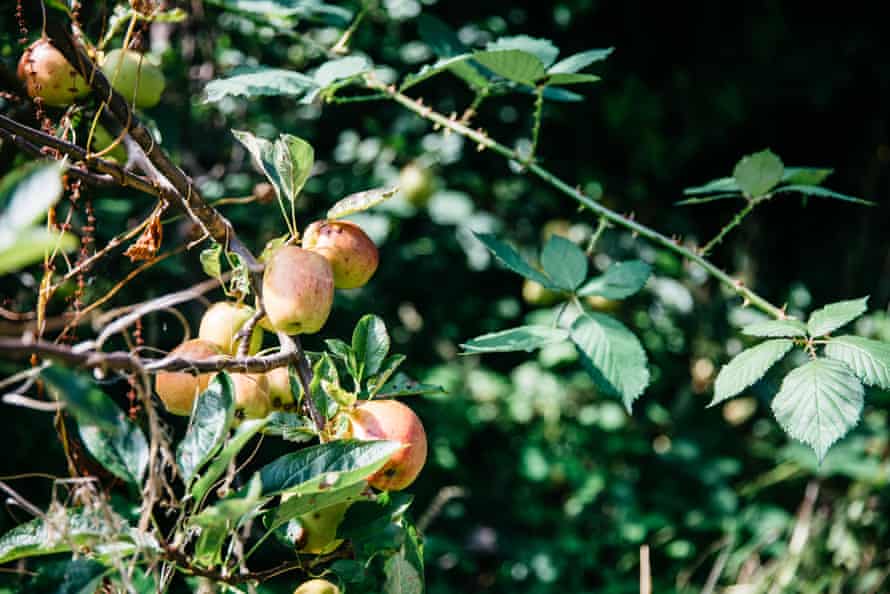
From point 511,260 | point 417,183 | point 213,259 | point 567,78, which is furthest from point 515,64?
point 417,183

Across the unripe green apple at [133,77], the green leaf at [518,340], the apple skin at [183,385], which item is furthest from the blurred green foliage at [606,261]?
the apple skin at [183,385]

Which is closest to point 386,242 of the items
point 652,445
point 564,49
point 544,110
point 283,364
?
point 544,110

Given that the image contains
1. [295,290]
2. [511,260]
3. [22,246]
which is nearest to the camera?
[22,246]

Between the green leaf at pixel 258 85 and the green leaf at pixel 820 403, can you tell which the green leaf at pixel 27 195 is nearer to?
the green leaf at pixel 258 85

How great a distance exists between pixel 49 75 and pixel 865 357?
2.87 feet

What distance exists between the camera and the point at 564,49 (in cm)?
191

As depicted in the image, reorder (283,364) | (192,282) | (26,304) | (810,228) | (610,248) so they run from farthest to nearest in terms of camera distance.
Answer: (810,228) → (610,248) → (192,282) → (26,304) → (283,364)

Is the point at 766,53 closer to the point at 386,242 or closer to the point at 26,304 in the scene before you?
the point at 386,242

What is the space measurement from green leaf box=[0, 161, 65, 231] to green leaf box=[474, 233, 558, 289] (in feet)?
1.74

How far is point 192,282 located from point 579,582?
1.29m

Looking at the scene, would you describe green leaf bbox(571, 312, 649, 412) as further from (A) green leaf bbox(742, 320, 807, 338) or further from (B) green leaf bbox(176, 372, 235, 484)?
(B) green leaf bbox(176, 372, 235, 484)

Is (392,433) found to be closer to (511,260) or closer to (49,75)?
(511,260)

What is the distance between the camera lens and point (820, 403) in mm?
684

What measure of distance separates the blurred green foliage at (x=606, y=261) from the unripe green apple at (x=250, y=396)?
0.86m
